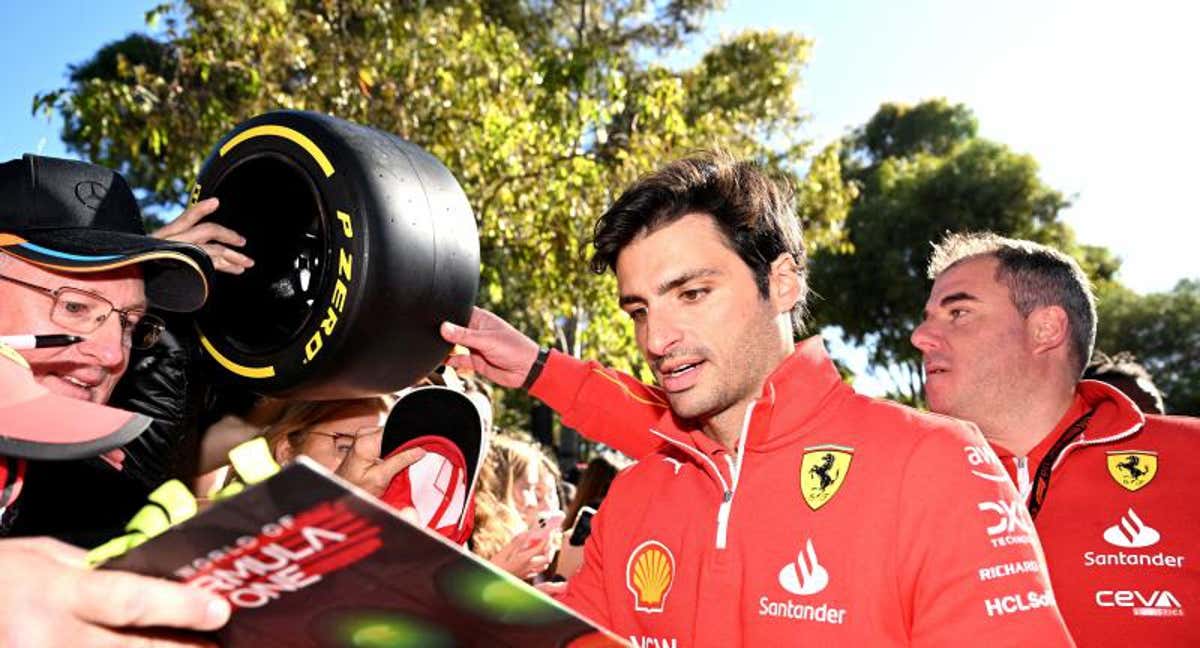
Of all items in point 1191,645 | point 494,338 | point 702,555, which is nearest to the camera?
point 702,555

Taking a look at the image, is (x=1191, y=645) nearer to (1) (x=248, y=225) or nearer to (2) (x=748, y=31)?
(1) (x=248, y=225)

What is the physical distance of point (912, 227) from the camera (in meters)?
26.2

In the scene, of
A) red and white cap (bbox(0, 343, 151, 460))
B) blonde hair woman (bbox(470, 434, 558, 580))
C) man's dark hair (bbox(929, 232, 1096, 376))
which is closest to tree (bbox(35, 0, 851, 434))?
blonde hair woman (bbox(470, 434, 558, 580))

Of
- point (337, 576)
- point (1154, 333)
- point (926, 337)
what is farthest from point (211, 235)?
point (1154, 333)

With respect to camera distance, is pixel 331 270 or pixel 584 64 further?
pixel 584 64

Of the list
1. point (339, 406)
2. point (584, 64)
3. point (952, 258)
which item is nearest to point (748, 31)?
point (584, 64)

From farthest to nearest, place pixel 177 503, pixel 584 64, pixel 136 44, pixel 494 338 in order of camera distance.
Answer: pixel 136 44 < pixel 584 64 < pixel 494 338 < pixel 177 503

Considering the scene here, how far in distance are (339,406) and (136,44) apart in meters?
26.1

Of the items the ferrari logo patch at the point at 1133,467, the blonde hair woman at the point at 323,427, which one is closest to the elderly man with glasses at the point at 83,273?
the blonde hair woman at the point at 323,427

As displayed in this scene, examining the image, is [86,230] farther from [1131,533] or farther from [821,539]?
[1131,533]

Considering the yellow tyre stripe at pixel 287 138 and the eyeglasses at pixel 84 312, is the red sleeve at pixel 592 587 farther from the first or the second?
the eyeglasses at pixel 84 312

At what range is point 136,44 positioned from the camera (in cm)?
2648

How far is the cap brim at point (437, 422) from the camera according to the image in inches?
115

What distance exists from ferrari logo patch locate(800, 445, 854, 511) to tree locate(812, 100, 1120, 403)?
22596mm
